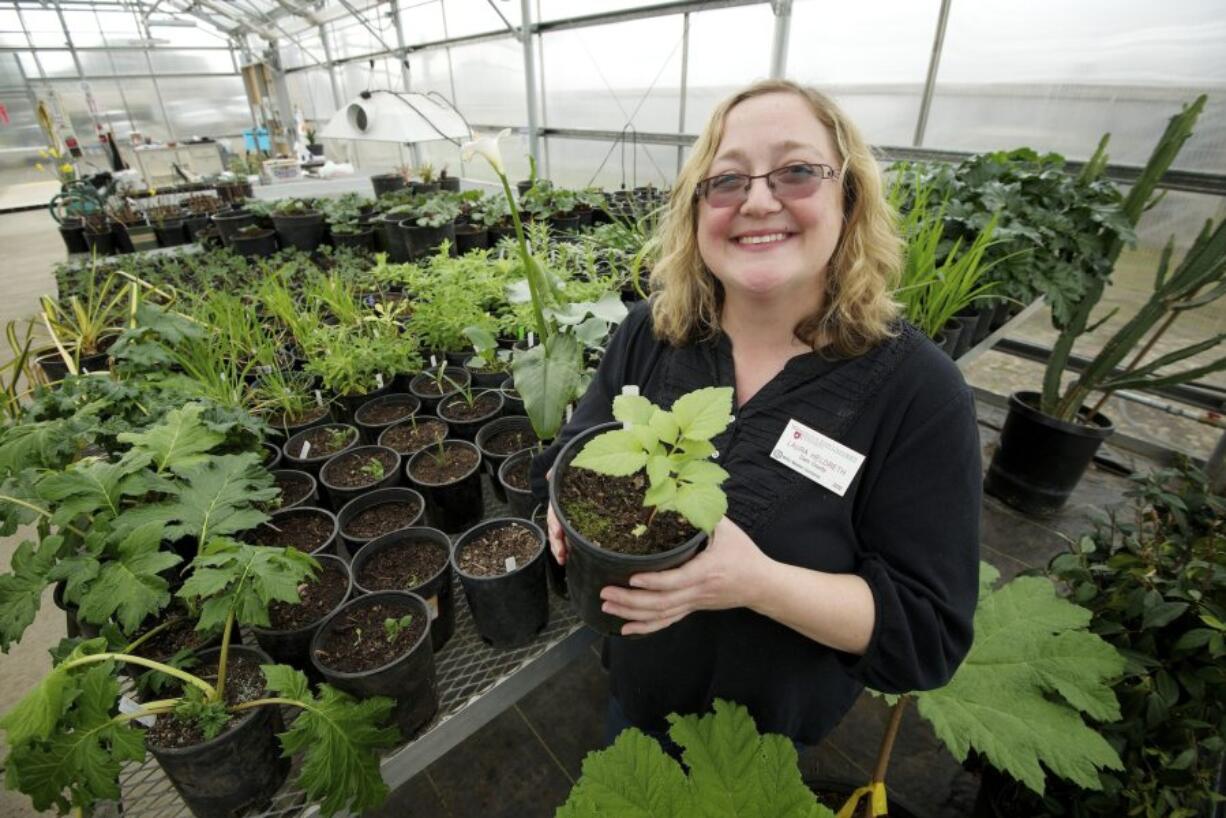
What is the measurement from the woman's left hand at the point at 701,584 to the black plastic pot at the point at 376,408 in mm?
1265

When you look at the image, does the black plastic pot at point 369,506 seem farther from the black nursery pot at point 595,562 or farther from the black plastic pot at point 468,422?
the black nursery pot at point 595,562

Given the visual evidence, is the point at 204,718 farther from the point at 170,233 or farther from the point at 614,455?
the point at 170,233

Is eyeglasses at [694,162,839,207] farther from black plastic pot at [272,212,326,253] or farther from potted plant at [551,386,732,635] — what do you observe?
black plastic pot at [272,212,326,253]

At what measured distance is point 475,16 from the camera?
6504 millimetres

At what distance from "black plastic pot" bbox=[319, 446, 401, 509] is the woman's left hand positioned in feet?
3.20

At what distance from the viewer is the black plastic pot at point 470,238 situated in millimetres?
3734

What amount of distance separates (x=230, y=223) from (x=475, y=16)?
4.23 m

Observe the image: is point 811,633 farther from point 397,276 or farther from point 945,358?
point 397,276

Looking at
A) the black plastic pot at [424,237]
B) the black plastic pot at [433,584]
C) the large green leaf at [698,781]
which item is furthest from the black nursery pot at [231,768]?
the black plastic pot at [424,237]

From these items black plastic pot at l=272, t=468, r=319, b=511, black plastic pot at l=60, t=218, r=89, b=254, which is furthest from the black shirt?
black plastic pot at l=60, t=218, r=89, b=254

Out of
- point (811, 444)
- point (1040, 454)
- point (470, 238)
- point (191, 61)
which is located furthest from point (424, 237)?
point (191, 61)

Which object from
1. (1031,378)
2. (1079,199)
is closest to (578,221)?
(1079,199)

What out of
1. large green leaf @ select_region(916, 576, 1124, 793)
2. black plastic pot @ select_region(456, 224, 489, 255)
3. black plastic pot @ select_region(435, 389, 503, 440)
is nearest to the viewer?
large green leaf @ select_region(916, 576, 1124, 793)

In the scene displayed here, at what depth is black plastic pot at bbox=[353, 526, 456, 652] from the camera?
1129 millimetres
